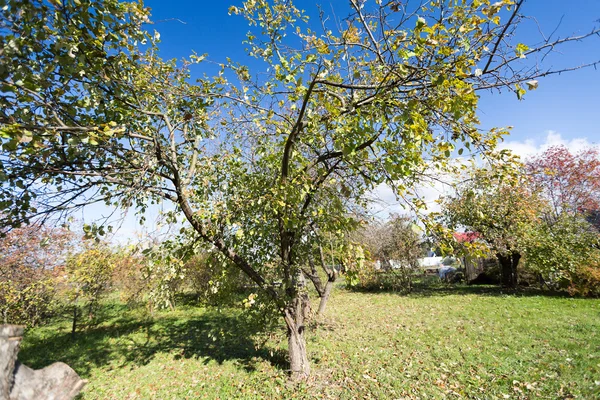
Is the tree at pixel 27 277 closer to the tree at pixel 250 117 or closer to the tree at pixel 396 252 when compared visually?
the tree at pixel 250 117

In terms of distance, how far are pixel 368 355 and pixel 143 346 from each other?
6389 mm

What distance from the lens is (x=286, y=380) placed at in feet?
17.3

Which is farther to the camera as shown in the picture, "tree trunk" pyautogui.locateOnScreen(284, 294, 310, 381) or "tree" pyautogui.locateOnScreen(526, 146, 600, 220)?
"tree" pyautogui.locateOnScreen(526, 146, 600, 220)

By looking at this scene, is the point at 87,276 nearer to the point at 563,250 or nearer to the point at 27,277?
the point at 27,277

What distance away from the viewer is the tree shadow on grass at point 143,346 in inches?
267

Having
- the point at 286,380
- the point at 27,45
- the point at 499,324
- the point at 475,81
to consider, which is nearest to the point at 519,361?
the point at 499,324

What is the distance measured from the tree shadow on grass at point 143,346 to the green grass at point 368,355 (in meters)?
0.04

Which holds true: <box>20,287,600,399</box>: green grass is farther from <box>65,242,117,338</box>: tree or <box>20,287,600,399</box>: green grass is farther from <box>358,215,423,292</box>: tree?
<box>358,215,423,292</box>: tree

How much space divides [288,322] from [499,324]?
22.5 feet

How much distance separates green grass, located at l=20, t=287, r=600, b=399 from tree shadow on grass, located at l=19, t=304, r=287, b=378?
0.12 feet

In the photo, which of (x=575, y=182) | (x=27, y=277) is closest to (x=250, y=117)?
(x=27, y=277)

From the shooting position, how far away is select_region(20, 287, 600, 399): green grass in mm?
4852

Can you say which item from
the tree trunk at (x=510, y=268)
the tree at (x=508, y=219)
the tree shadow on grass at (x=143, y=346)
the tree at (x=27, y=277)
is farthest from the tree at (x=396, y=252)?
the tree at (x=27, y=277)

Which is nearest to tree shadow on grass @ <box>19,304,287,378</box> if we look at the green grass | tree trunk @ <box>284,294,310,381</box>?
the green grass
